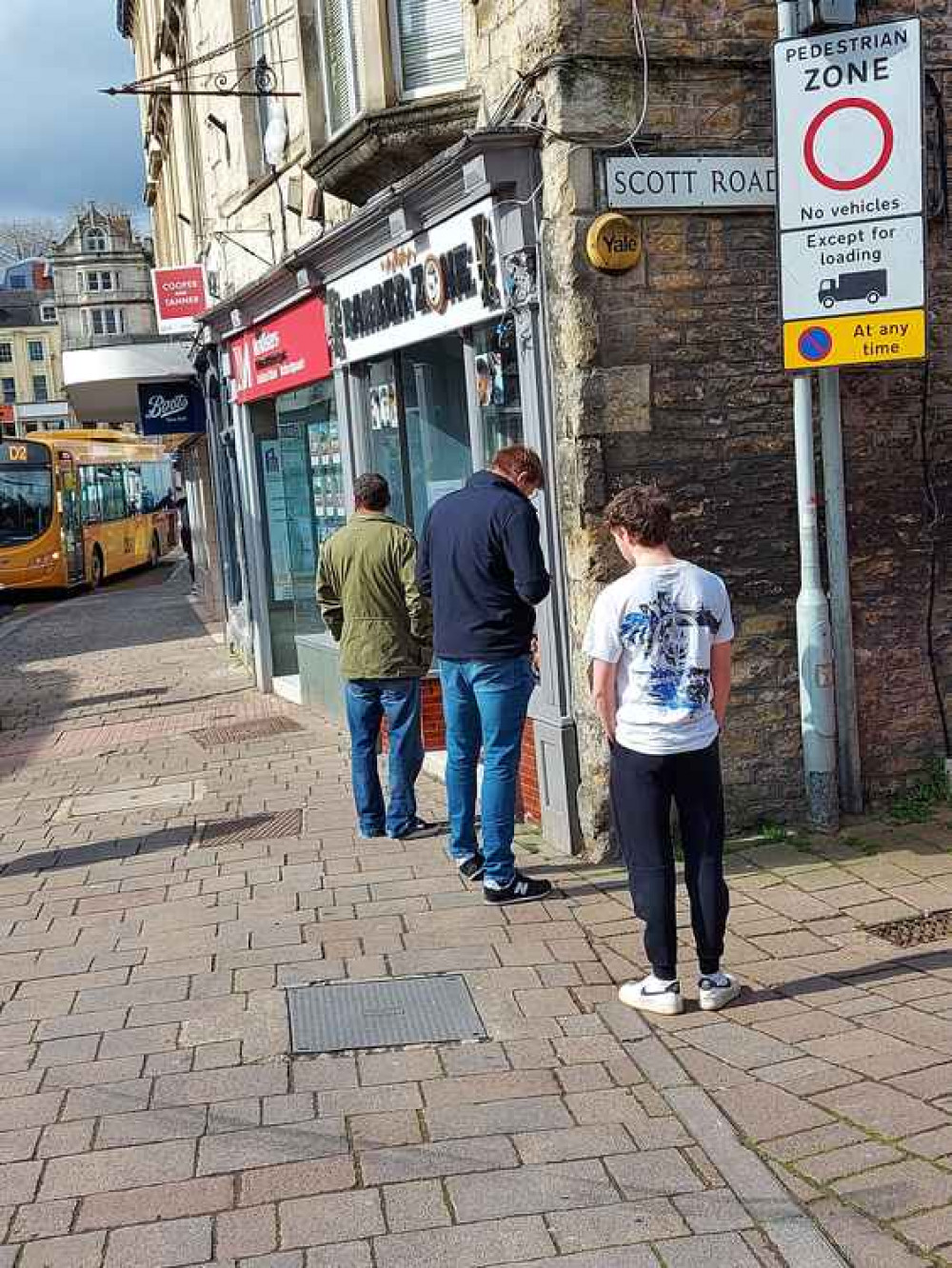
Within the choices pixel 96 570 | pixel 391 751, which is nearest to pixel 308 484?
pixel 391 751

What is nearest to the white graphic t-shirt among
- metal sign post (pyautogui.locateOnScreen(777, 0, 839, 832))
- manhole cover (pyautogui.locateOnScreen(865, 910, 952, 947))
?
manhole cover (pyautogui.locateOnScreen(865, 910, 952, 947))

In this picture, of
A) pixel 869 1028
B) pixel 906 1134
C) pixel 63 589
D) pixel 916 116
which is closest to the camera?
pixel 906 1134

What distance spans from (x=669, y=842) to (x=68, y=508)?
25.9 metres

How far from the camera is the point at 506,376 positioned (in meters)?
7.68

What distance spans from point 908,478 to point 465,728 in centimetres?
256

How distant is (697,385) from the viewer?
274 inches

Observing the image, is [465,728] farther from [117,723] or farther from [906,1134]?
[117,723]

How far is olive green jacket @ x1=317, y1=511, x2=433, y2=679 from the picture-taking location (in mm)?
7543

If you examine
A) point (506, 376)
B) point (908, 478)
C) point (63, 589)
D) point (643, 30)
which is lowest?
point (63, 589)

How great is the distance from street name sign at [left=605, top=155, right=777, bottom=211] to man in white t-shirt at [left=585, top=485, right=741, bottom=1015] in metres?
2.33

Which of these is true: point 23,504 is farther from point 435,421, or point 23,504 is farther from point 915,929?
point 915,929

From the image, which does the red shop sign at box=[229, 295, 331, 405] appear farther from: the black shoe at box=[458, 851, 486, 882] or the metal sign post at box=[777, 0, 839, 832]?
the black shoe at box=[458, 851, 486, 882]

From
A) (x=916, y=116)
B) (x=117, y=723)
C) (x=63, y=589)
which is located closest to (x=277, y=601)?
(x=117, y=723)

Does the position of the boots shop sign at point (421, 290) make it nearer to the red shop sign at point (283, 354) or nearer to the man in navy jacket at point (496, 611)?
the red shop sign at point (283, 354)
